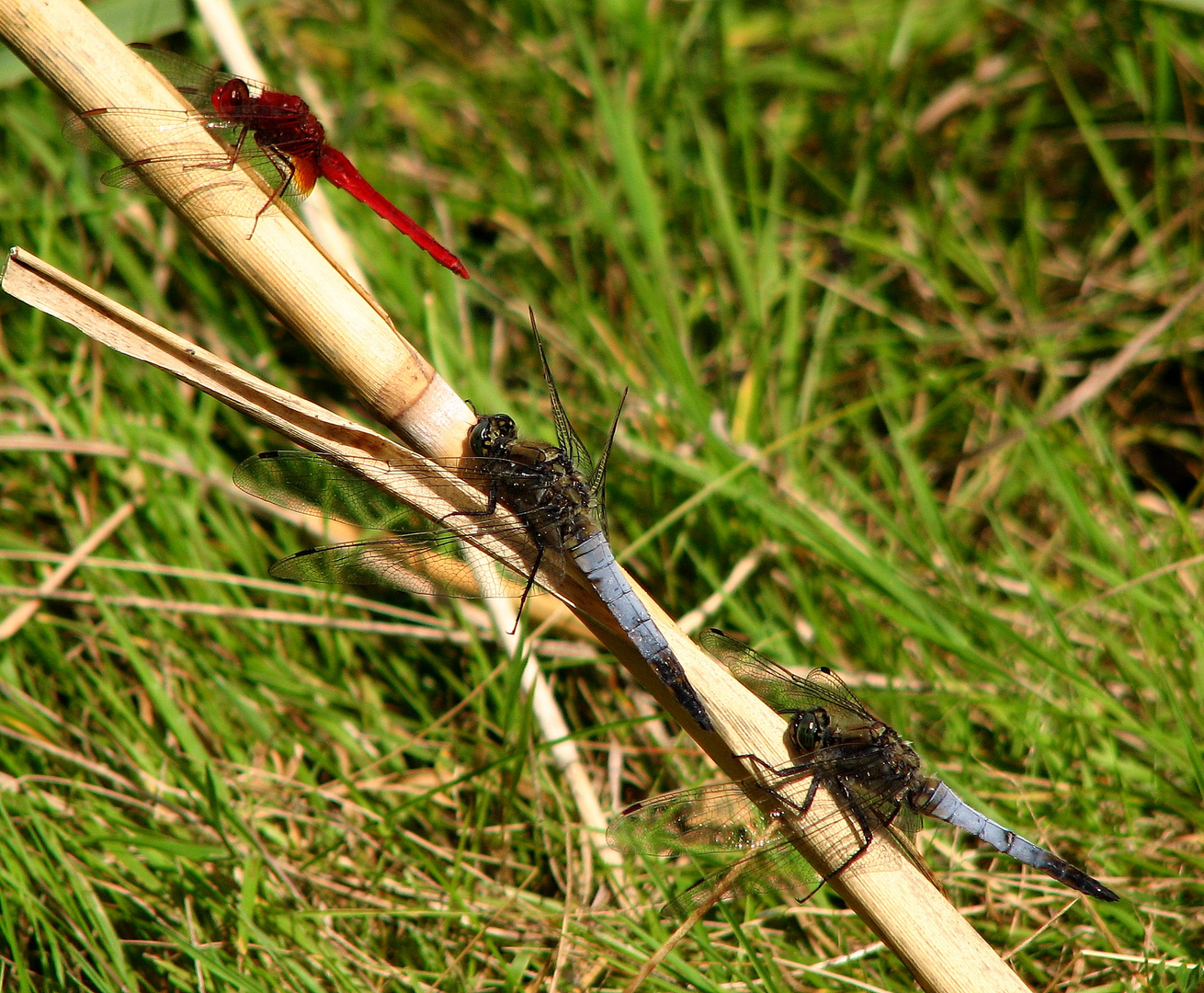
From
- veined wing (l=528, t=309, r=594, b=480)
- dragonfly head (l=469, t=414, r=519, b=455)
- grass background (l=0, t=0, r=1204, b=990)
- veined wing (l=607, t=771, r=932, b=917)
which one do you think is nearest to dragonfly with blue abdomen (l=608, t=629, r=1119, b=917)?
veined wing (l=607, t=771, r=932, b=917)

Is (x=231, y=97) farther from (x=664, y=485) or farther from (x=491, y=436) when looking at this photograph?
(x=664, y=485)

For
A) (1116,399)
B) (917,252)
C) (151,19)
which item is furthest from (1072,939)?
(151,19)

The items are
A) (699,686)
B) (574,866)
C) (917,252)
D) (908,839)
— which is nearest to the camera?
(699,686)

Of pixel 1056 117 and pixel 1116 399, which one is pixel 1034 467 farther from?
pixel 1056 117

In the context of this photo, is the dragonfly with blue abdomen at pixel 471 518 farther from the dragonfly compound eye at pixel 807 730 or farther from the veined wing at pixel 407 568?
the dragonfly compound eye at pixel 807 730

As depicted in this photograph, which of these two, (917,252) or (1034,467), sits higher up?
(917,252)

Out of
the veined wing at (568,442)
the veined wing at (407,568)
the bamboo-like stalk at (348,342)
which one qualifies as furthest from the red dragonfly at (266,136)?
the veined wing at (407,568)

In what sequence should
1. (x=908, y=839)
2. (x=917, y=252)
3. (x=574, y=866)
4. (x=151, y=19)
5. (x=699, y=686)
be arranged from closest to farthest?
(x=699, y=686)
(x=908, y=839)
(x=574, y=866)
(x=151, y=19)
(x=917, y=252)
